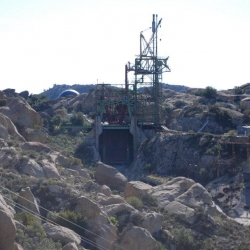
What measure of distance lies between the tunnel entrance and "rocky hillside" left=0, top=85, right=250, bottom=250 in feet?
6.94

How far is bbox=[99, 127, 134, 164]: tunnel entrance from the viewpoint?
6078cm

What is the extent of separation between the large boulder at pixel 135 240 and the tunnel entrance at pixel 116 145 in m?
33.3

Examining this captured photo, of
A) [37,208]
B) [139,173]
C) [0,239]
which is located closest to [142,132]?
[139,173]

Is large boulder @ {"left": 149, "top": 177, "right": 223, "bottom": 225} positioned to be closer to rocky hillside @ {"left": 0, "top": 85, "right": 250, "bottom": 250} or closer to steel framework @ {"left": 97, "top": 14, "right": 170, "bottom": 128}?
rocky hillside @ {"left": 0, "top": 85, "right": 250, "bottom": 250}

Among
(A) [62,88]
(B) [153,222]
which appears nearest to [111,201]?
(B) [153,222]

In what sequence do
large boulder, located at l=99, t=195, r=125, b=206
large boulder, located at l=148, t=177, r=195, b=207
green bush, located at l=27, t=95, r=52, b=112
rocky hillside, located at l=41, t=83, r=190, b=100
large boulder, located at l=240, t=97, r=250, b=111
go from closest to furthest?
large boulder, located at l=99, t=195, r=125, b=206 → large boulder, located at l=148, t=177, r=195, b=207 → large boulder, located at l=240, t=97, r=250, b=111 → green bush, located at l=27, t=95, r=52, b=112 → rocky hillside, located at l=41, t=83, r=190, b=100

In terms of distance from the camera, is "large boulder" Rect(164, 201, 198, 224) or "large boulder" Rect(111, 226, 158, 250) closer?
"large boulder" Rect(111, 226, 158, 250)

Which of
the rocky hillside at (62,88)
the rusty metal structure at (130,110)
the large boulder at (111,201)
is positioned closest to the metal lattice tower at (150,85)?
the rusty metal structure at (130,110)

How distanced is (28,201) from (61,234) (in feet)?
11.4

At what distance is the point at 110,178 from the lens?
131 feet

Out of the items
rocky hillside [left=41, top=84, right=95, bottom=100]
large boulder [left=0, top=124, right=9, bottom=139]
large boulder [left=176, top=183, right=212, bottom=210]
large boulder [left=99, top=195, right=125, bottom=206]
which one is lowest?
large boulder [left=176, top=183, right=212, bottom=210]

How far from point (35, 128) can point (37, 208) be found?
24.0m

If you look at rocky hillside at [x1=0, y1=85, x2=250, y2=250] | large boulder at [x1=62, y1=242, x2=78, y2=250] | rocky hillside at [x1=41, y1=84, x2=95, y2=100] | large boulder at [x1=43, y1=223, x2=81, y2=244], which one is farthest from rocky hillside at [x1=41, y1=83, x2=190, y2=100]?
large boulder at [x1=62, y1=242, x2=78, y2=250]

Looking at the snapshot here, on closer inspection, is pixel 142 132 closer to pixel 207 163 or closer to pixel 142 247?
pixel 207 163
